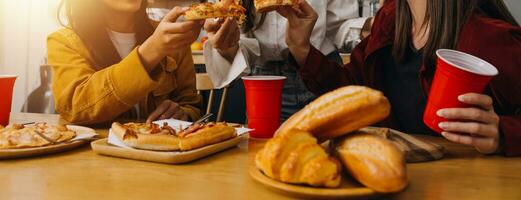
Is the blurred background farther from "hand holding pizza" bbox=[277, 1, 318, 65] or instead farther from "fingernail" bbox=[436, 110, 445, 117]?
"fingernail" bbox=[436, 110, 445, 117]

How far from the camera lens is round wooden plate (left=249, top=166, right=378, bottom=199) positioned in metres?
0.63

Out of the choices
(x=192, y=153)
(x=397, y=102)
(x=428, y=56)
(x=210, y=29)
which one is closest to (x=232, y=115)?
(x=210, y=29)

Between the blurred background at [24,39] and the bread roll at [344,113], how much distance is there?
3.50 metres

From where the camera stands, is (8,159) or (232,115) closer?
(8,159)

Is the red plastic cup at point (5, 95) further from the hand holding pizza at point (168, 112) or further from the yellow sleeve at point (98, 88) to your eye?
the hand holding pizza at point (168, 112)

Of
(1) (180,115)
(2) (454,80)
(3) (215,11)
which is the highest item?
(3) (215,11)

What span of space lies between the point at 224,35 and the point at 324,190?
3.21ft

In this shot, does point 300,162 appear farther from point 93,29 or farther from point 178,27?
point 93,29

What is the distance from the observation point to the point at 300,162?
0.66 metres

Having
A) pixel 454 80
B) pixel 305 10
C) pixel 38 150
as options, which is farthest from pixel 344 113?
pixel 305 10

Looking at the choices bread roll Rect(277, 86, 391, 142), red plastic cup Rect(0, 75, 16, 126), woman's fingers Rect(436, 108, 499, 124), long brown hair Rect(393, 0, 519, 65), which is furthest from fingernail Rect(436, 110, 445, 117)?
red plastic cup Rect(0, 75, 16, 126)

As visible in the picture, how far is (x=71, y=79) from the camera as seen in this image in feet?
4.58

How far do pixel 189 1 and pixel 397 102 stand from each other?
3.39m

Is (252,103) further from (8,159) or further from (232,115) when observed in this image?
(232,115)
